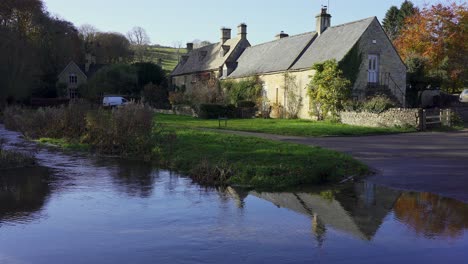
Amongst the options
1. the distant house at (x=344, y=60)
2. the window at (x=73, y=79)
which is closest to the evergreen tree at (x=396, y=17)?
the distant house at (x=344, y=60)

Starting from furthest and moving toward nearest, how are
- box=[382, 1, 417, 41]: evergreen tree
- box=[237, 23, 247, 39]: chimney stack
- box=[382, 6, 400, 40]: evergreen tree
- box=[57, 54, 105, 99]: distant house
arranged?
1. box=[382, 6, 400, 40]: evergreen tree
2. box=[382, 1, 417, 41]: evergreen tree
3. box=[57, 54, 105, 99]: distant house
4. box=[237, 23, 247, 39]: chimney stack

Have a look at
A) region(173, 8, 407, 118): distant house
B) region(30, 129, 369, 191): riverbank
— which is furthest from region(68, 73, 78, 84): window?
region(30, 129, 369, 191): riverbank

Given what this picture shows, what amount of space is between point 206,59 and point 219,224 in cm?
4815

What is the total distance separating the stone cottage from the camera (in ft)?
164

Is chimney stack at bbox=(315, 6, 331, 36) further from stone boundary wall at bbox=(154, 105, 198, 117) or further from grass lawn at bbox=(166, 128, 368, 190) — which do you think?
grass lawn at bbox=(166, 128, 368, 190)

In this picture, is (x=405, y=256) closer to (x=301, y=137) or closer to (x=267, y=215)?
(x=267, y=215)

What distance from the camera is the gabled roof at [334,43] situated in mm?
33812

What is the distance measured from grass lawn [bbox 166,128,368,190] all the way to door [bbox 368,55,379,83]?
793 inches

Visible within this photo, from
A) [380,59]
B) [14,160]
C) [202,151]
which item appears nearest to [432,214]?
[202,151]

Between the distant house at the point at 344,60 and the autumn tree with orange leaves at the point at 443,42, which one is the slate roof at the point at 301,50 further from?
the autumn tree with orange leaves at the point at 443,42

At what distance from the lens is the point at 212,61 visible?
53.3 metres

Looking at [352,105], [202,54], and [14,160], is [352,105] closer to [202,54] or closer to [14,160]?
[14,160]

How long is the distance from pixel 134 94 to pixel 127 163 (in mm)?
39071

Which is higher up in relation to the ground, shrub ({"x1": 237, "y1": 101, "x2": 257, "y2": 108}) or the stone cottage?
the stone cottage
